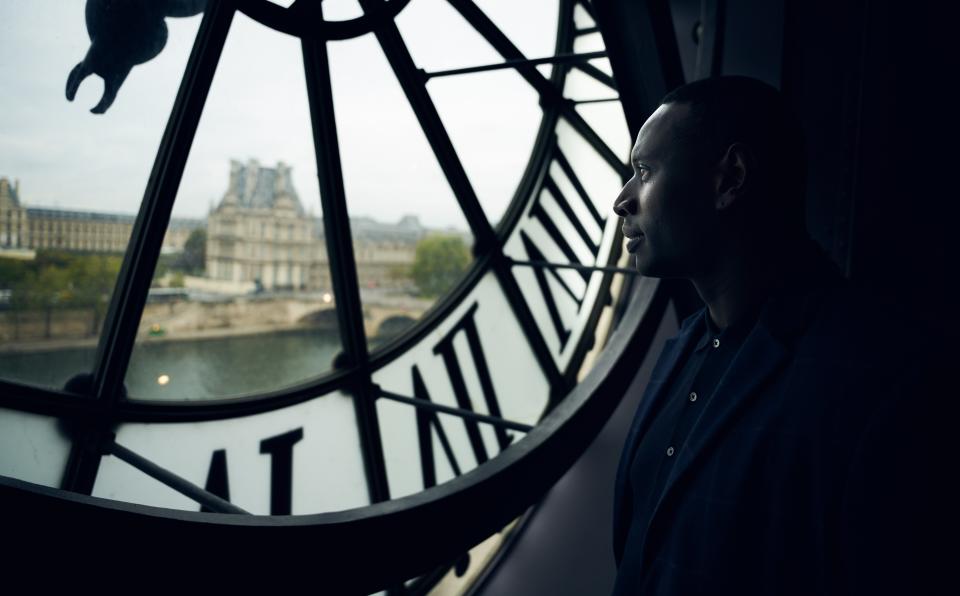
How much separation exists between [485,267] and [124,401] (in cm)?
271

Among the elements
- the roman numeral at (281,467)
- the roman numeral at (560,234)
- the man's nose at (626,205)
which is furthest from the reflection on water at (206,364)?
the man's nose at (626,205)

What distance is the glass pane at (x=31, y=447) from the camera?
2754 mm

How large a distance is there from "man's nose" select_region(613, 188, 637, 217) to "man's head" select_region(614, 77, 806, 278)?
0.06 metres

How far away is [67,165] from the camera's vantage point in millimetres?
2941

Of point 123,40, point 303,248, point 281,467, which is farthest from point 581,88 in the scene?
point 281,467

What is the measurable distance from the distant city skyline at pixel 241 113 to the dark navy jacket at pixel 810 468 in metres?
2.59

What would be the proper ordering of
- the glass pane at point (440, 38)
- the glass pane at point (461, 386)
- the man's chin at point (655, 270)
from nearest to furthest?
1. the man's chin at point (655, 270)
2. the glass pane at point (440, 38)
3. the glass pane at point (461, 386)

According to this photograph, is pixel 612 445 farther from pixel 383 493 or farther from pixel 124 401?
pixel 124 401

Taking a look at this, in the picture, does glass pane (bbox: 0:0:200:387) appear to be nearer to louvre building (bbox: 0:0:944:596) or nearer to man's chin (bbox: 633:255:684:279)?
louvre building (bbox: 0:0:944:596)

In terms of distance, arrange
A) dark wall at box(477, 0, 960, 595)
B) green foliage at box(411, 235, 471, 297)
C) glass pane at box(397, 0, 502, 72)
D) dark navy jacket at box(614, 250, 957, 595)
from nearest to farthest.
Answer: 1. dark navy jacket at box(614, 250, 957, 595)
2. dark wall at box(477, 0, 960, 595)
3. glass pane at box(397, 0, 502, 72)
4. green foliage at box(411, 235, 471, 297)

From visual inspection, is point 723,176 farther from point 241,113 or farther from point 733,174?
point 241,113

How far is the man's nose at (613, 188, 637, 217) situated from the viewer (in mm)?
1530

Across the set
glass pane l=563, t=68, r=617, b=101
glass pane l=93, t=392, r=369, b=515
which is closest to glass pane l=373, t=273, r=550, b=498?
glass pane l=93, t=392, r=369, b=515

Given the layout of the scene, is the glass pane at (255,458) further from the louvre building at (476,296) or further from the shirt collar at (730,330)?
the shirt collar at (730,330)
